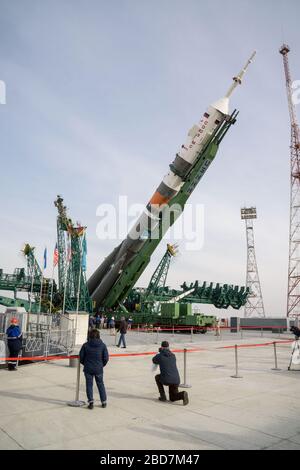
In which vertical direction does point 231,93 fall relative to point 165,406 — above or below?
above

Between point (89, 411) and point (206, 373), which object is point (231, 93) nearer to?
point (206, 373)

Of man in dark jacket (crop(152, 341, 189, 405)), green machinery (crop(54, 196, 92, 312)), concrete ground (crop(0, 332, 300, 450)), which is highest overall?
green machinery (crop(54, 196, 92, 312))

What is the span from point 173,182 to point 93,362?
17860 millimetres

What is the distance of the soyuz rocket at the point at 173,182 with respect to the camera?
21.9m

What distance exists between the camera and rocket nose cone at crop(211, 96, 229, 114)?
2181 cm

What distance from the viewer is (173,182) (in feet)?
73.9

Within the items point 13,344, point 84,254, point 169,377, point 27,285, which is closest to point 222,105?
Answer: point 84,254

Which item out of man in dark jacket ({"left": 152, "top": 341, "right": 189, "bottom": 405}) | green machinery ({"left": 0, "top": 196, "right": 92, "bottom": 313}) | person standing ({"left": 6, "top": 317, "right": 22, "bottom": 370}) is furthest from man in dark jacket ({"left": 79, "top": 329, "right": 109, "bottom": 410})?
green machinery ({"left": 0, "top": 196, "right": 92, "bottom": 313})

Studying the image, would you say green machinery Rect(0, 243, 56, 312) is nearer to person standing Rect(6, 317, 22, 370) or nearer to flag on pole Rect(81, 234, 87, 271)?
flag on pole Rect(81, 234, 87, 271)

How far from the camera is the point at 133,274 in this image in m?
24.8

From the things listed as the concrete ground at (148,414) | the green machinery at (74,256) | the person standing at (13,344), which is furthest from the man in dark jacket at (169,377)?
the green machinery at (74,256)

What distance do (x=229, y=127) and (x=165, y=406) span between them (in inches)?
757

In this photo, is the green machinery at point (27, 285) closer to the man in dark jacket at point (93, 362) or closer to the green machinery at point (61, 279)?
the green machinery at point (61, 279)
